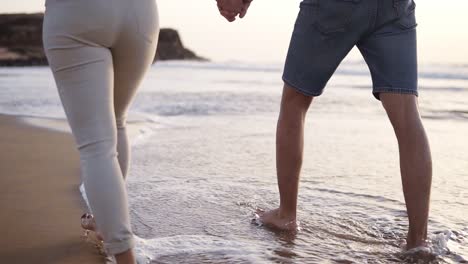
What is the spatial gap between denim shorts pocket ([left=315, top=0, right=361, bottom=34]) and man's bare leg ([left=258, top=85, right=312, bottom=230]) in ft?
1.24

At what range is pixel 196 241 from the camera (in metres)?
2.60

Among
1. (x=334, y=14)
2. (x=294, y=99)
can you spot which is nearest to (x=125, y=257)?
(x=294, y=99)

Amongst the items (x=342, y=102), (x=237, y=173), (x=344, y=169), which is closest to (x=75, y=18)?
(x=237, y=173)

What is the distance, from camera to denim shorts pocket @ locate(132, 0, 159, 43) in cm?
195

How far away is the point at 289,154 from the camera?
2822 mm

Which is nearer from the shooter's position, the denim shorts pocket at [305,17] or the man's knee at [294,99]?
the denim shorts pocket at [305,17]

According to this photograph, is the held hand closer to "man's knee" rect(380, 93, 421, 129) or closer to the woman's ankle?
"man's knee" rect(380, 93, 421, 129)

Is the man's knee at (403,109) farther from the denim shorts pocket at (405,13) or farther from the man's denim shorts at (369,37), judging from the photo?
the denim shorts pocket at (405,13)

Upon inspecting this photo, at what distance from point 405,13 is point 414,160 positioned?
59 centimetres

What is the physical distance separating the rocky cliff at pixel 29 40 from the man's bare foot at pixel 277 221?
51713mm

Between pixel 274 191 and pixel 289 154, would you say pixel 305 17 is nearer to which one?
pixel 289 154

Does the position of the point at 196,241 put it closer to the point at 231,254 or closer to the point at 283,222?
the point at 231,254

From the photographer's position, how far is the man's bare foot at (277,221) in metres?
2.81

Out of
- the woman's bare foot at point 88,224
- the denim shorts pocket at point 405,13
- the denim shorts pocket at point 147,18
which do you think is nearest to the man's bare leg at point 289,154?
the denim shorts pocket at point 405,13
